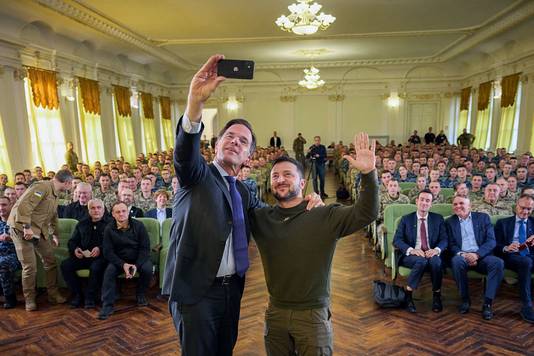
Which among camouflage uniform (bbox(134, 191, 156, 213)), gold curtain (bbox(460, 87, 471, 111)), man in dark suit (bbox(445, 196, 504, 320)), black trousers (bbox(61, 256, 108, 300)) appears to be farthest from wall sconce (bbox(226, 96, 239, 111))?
man in dark suit (bbox(445, 196, 504, 320))

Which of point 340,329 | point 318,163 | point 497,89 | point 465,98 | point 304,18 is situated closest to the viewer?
point 340,329

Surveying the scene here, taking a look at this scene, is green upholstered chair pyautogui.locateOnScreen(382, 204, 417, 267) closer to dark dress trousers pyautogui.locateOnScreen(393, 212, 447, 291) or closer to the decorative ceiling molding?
dark dress trousers pyautogui.locateOnScreen(393, 212, 447, 291)

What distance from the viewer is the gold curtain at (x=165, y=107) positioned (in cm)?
1698

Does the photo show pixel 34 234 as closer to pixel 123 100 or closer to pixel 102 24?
pixel 102 24

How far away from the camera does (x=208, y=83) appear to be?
134cm

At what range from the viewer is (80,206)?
4.93 metres

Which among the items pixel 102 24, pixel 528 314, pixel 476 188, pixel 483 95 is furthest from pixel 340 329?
pixel 483 95

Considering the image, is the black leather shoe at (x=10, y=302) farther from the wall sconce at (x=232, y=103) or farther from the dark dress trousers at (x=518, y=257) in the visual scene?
the wall sconce at (x=232, y=103)

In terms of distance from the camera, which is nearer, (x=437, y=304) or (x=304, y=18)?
(x=437, y=304)

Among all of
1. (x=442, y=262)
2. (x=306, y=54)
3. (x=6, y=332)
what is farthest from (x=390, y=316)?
(x=306, y=54)

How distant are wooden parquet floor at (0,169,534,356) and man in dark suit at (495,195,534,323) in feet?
0.75

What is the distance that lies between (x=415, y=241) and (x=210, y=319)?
9.75ft

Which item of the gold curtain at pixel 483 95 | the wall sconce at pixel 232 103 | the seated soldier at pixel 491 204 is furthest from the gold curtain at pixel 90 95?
the gold curtain at pixel 483 95

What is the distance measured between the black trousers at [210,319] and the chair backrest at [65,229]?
130 inches
